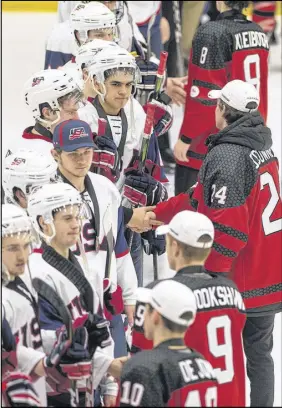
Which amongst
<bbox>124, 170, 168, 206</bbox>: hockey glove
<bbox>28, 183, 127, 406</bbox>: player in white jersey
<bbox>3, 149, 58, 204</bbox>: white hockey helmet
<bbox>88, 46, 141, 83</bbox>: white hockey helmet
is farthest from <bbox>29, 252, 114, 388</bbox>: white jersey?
<bbox>88, 46, 141, 83</bbox>: white hockey helmet

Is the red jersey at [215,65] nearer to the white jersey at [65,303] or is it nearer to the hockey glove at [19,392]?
the white jersey at [65,303]

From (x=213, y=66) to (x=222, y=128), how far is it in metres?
1.29

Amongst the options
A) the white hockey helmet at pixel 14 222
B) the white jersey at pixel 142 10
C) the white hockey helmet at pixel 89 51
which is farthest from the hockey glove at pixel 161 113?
the white jersey at pixel 142 10

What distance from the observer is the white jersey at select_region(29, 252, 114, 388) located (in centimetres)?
446

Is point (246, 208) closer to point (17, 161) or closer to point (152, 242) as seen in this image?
point (17, 161)

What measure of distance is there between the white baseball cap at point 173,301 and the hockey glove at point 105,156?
5.61 ft

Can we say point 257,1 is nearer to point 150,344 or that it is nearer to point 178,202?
point 178,202

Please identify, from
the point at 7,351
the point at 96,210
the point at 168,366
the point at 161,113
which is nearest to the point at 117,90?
the point at 161,113

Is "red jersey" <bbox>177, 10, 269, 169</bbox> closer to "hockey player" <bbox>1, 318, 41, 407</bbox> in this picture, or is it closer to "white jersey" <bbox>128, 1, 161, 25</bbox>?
"white jersey" <bbox>128, 1, 161, 25</bbox>

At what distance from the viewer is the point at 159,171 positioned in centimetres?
614

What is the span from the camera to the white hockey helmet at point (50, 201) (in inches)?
182

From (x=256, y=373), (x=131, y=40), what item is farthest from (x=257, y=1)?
(x=256, y=373)

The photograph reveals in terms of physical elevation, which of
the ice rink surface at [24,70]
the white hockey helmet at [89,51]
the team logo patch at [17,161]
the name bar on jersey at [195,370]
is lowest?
the ice rink surface at [24,70]

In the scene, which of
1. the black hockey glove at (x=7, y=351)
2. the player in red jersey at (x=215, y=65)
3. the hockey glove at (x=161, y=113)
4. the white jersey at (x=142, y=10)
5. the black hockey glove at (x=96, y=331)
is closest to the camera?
the black hockey glove at (x=7, y=351)
